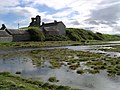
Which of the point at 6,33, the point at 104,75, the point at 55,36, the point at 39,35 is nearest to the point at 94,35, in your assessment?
the point at 55,36

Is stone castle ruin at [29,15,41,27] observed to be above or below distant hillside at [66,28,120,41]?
above

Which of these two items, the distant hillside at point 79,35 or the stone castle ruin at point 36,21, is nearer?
the distant hillside at point 79,35

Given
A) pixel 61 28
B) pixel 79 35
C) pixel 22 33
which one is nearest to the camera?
pixel 22 33

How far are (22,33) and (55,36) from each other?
22294 millimetres

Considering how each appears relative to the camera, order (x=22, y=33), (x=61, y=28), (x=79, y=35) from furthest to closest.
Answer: (x=79, y=35)
(x=61, y=28)
(x=22, y=33)

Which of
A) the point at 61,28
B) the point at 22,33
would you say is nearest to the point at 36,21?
the point at 61,28

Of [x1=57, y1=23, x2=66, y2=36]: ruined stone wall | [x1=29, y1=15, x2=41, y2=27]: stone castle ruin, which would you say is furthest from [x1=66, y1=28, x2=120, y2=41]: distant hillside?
[x1=29, y1=15, x2=41, y2=27]: stone castle ruin

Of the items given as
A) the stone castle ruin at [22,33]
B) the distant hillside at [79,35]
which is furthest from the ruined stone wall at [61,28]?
the distant hillside at [79,35]

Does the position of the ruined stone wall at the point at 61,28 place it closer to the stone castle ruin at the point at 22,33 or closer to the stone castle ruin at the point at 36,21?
the stone castle ruin at the point at 22,33

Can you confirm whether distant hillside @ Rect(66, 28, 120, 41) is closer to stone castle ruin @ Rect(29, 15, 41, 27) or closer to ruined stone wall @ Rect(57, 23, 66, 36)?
ruined stone wall @ Rect(57, 23, 66, 36)

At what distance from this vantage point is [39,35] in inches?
5054

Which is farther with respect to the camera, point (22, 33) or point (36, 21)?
point (36, 21)

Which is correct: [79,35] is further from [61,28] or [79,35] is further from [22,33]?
[22,33]

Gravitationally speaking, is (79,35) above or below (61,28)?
below
